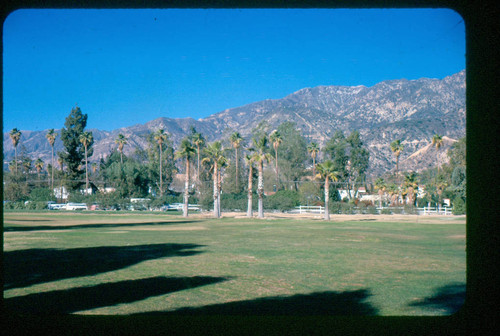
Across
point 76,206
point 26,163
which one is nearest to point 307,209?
point 76,206

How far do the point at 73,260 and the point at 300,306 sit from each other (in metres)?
8.84

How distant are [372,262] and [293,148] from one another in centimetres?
6655

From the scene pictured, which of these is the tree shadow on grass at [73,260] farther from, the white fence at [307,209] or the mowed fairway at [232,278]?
the white fence at [307,209]

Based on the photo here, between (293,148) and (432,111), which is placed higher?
(432,111)

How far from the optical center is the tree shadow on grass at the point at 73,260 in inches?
451

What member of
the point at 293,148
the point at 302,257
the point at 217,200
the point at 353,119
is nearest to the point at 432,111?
the point at 353,119

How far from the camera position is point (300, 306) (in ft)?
28.6

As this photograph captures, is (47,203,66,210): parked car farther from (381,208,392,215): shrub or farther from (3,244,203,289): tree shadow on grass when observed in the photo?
(3,244,203,289): tree shadow on grass

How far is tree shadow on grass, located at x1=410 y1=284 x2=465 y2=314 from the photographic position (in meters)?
8.55

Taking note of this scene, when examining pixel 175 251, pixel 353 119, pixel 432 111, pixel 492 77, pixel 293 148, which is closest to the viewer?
pixel 492 77

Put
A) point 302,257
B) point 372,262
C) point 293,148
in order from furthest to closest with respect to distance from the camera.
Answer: point 293,148 → point 302,257 → point 372,262

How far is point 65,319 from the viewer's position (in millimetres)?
3002

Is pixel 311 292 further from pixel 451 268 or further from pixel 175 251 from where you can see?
pixel 175 251

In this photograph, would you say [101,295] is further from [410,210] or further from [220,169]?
[410,210]
